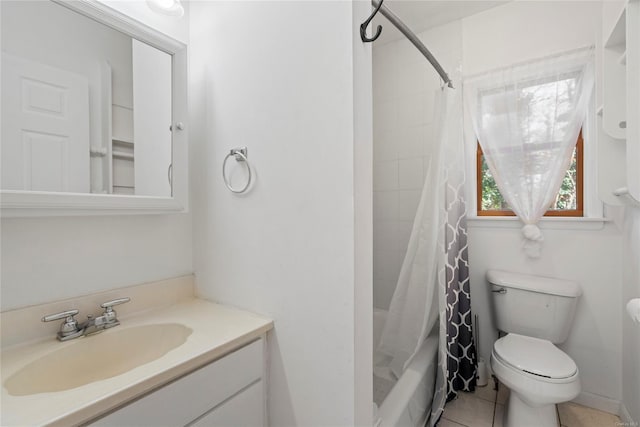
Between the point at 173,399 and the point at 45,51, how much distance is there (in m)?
1.09

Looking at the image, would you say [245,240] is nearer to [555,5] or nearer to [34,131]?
[34,131]

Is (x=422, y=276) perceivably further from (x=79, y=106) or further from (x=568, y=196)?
(x=79, y=106)

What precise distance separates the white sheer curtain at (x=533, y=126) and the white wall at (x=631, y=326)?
14.1 inches

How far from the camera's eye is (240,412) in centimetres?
89

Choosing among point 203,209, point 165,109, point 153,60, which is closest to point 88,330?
point 203,209

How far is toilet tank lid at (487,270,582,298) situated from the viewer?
154 centimetres

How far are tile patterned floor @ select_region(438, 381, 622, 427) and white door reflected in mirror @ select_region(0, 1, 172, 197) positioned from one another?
6.21ft

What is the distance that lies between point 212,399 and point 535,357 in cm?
150

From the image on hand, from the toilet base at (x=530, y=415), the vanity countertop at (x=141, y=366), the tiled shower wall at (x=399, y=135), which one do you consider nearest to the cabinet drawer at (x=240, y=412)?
the vanity countertop at (x=141, y=366)

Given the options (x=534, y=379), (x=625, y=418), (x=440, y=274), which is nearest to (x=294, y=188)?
(x=440, y=274)

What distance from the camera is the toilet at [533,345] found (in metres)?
1.24

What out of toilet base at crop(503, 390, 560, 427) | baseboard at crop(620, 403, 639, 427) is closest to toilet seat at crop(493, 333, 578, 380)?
toilet base at crop(503, 390, 560, 427)

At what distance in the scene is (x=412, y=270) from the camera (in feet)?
5.30

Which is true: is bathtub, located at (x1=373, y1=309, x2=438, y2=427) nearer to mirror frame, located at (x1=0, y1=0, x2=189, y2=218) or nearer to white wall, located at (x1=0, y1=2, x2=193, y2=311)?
white wall, located at (x1=0, y1=2, x2=193, y2=311)
